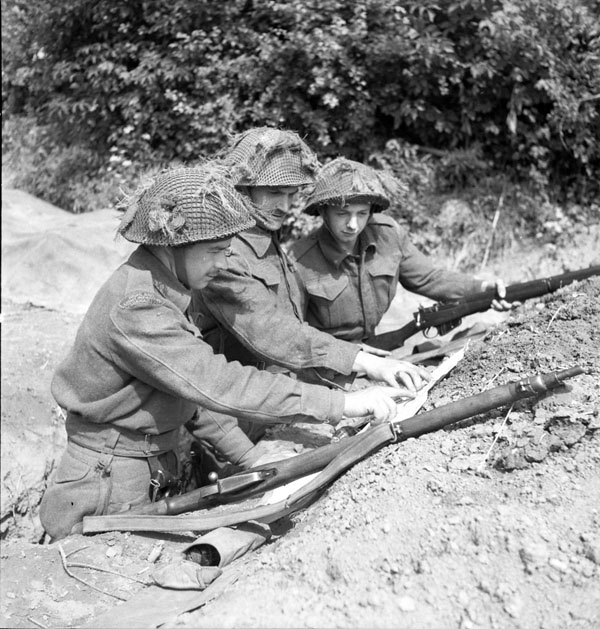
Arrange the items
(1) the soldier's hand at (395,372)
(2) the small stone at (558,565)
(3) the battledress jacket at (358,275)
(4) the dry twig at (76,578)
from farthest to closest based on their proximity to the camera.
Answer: (3) the battledress jacket at (358,275), (1) the soldier's hand at (395,372), (4) the dry twig at (76,578), (2) the small stone at (558,565)

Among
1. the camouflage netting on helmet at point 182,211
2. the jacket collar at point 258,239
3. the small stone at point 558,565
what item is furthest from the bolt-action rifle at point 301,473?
the jacket collar at point 258,239

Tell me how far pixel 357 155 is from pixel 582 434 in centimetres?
702

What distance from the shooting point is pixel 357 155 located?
9523 mm

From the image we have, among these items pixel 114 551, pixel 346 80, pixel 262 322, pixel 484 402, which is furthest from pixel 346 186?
pixel 346 80

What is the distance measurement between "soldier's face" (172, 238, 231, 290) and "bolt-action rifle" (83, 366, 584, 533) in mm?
940

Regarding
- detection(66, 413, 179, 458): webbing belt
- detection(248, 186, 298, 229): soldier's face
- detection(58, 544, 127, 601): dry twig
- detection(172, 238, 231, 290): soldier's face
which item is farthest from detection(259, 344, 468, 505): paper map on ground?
detection(248, 186, 298, 229): soldier's face

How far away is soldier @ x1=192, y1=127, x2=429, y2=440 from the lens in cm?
414

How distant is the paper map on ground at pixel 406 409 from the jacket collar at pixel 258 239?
4.21 feet

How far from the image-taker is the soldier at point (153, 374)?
3182 millimetres

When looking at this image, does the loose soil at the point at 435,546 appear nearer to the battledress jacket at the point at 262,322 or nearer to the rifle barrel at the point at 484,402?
the rifle barrel at the point at 484,402

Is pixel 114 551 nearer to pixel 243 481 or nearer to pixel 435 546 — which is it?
pixel 243 481

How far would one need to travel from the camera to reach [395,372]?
154 inches

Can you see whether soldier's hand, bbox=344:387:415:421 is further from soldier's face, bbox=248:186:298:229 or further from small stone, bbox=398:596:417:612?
soldier's face, bbox=248:186:298:229

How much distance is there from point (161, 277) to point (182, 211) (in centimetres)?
34
